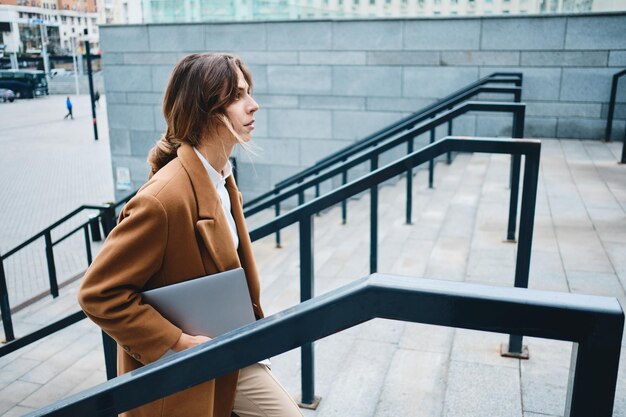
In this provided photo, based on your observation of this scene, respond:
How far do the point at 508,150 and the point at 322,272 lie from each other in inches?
101

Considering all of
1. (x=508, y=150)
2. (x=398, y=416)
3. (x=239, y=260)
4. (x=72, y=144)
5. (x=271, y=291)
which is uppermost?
(x=508, y=150)

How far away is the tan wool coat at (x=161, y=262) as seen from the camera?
1.59 metres

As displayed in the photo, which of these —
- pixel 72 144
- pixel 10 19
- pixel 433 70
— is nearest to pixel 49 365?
pixel 10 19

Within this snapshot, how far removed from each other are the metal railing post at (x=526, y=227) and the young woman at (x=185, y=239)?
5.02 ft

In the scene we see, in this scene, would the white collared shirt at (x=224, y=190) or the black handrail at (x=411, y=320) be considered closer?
the black handrail at (x=411, y=320)

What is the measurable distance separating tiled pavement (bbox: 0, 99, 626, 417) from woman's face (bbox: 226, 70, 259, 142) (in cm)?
157

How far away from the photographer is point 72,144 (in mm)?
23000

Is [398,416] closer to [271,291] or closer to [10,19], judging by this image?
[271,291]

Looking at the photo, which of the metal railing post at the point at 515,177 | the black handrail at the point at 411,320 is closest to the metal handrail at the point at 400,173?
the metal railing post at the point at 515,177

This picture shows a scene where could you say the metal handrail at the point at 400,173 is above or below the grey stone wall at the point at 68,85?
above

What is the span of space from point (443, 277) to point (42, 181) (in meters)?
15.6

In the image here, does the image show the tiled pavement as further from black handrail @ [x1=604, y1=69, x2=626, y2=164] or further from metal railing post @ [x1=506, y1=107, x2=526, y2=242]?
black handrail @ [x1=604, y1=69, x2=626, y2=164]

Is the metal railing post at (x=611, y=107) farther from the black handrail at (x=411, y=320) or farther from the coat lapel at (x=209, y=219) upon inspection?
the black handrail at (x=411, y=320)

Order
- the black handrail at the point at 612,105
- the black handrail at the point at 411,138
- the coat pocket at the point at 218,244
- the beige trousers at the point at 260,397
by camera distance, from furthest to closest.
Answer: the black handrail at the point at 612,105 → the black handrail at the point at 411,138 → the beige trousers at the point at 260,397 → the coat pocket at the point at 218,244
